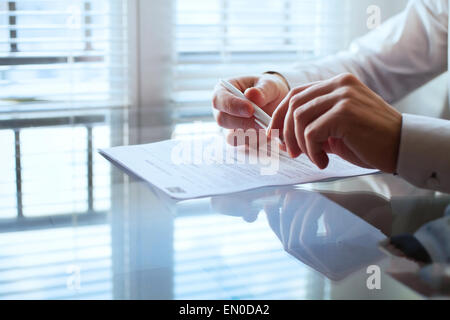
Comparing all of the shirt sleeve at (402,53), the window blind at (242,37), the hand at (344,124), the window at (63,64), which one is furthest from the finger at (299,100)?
the window blind at (242,37)

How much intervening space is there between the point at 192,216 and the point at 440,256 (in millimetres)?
305

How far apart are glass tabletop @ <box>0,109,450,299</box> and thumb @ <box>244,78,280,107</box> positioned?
0.81 ft

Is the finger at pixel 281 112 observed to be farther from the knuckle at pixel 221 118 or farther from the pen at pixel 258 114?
the knuckle at pixel 221 118

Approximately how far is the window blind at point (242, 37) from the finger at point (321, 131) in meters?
0.79

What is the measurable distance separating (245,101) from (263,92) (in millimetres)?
102

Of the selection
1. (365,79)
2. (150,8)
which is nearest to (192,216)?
(365,79)

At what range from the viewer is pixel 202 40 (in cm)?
184

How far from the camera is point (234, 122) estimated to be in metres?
1.14

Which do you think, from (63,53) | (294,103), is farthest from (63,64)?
(294,103)

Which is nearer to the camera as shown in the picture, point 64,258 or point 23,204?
point 64,258

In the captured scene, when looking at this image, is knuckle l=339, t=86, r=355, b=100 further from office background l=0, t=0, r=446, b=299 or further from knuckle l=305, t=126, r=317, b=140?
office background l=0, t=0, r=446, b=299

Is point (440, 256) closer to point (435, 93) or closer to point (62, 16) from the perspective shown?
point (62, 16)

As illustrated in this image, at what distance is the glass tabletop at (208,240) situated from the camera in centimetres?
61

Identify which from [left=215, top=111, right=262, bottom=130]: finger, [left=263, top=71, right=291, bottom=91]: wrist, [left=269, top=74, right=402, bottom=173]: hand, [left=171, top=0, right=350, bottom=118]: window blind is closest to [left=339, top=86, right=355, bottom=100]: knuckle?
[left=269, top=74, right=402, bottom=173]: hand
